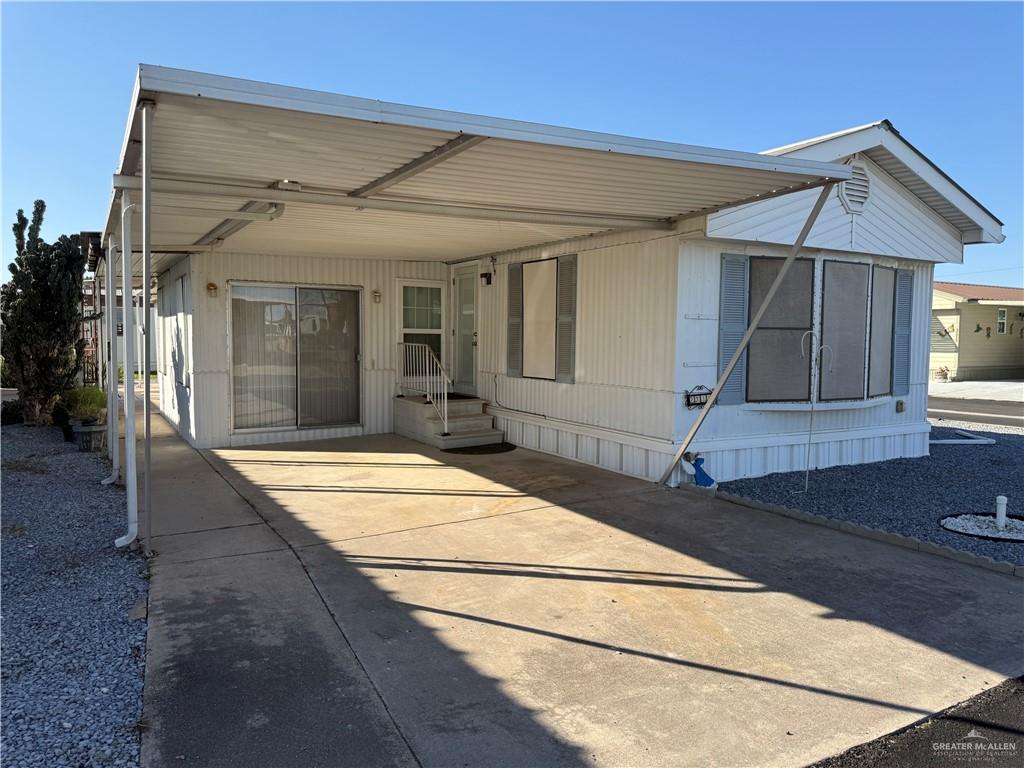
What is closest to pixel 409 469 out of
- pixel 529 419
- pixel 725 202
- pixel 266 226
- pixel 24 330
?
pixel 529 419

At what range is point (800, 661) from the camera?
131 inches

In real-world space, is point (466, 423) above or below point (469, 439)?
→ above

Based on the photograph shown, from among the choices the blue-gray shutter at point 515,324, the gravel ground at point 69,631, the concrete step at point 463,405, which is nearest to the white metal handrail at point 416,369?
the concrete step at point 463,405

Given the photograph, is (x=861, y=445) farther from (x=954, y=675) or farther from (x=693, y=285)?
(x=954, y=675)

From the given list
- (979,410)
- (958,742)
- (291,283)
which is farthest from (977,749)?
(979,410)

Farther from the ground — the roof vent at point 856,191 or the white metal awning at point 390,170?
the roof vent at point 856,191

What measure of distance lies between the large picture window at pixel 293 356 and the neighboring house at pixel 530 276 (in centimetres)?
3

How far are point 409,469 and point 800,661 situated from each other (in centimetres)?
493

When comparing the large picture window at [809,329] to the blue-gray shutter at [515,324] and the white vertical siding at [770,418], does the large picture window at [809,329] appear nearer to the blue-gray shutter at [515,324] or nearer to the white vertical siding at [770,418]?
the white vertical siding at [770,418]

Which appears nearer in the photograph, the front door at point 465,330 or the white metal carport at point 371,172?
the white metal carport at point 371,172

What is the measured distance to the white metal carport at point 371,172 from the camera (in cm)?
348

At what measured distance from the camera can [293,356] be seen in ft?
30.5

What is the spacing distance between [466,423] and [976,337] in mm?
21530

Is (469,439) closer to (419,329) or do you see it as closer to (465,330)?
(465,330)
